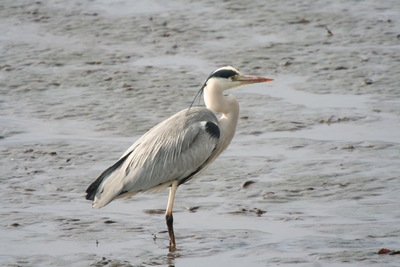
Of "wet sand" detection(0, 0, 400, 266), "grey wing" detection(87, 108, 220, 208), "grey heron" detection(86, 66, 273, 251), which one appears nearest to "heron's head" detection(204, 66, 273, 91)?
"grey heron" detection(86, 66, 273, 251)

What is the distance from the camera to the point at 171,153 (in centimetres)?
679

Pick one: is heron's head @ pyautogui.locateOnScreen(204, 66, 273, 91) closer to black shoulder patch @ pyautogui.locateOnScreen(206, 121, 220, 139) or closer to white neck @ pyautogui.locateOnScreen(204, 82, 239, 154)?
white neck @ pyautogui.locateOnScreen(204, 82, 239, 154)

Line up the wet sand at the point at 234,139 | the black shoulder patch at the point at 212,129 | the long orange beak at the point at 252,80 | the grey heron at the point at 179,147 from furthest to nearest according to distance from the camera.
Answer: the long orange beak at the point at 252,80, the black shoulder patch at the point at 212,129, the grey heron at the point at 179,147, the wet sand at the point at 234,139

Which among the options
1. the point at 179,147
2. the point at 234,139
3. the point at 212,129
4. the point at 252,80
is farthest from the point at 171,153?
the point at 234,139

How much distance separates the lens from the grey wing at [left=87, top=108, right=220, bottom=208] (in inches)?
263

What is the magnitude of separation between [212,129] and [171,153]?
0.39 meters

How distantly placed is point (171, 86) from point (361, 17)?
355 centimetres

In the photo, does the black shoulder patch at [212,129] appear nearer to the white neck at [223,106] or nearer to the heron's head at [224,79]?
the white neck at [223,106]

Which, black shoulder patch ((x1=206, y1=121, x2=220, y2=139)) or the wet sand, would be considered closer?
the wet sand

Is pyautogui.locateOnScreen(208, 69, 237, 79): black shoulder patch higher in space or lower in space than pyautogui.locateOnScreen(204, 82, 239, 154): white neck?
higher

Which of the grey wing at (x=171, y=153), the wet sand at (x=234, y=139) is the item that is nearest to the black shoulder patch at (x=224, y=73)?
the grey wing at (x=171, y=153)

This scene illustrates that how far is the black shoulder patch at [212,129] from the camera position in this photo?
6.83 m

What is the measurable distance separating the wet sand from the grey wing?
0.38m

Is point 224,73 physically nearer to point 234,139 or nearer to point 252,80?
point 252,80
